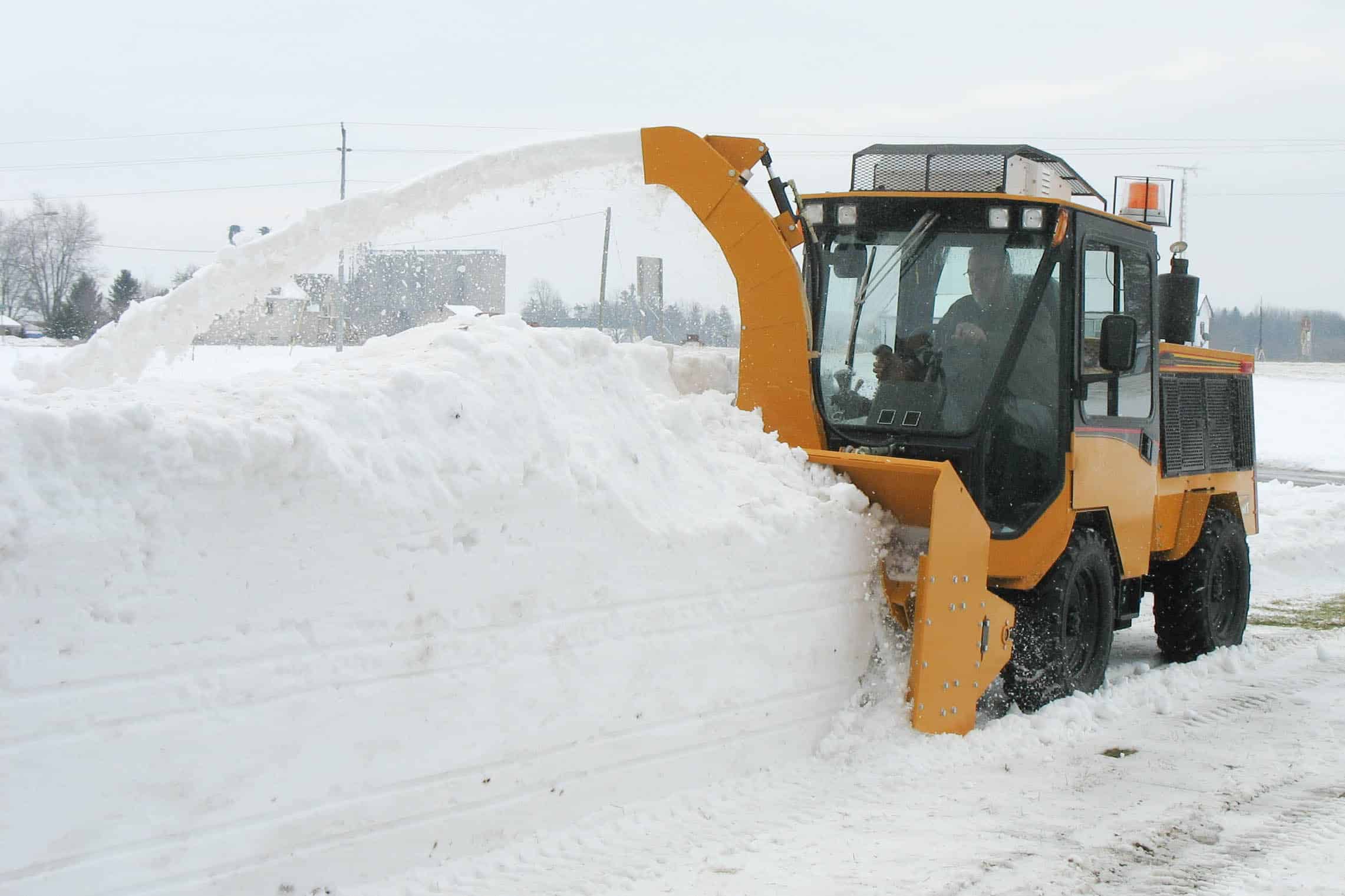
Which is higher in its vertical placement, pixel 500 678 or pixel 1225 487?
pixel 1225 487

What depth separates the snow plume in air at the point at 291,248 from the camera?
4941 mm

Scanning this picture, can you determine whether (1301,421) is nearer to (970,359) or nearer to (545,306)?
(970,359)

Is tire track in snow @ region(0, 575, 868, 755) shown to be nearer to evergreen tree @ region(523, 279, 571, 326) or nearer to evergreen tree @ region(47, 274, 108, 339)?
evergreen tree @ region(523, 279, 571, 326)

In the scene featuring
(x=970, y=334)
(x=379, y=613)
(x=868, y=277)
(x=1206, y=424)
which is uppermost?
(x=868, y=277)

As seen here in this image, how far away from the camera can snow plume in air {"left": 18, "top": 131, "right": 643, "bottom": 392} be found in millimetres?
4941

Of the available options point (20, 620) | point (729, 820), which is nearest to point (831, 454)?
point (729, 820)

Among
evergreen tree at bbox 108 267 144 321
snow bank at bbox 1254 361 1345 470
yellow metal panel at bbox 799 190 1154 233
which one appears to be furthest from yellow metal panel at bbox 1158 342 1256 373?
evergreen tree at bbox 108 267 144 321

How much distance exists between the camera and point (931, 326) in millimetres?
6051

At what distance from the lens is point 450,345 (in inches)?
166

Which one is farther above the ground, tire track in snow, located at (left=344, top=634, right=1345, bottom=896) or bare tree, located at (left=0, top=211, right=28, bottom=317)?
bare tree, located at (left=0, top=211, right=28, bottom=317)

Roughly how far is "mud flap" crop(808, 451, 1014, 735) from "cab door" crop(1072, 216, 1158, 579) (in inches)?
35.1

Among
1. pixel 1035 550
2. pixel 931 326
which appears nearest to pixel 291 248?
pixel 931 326

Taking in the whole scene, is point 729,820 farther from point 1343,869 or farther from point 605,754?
point 1343,869

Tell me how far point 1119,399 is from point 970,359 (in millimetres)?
984
